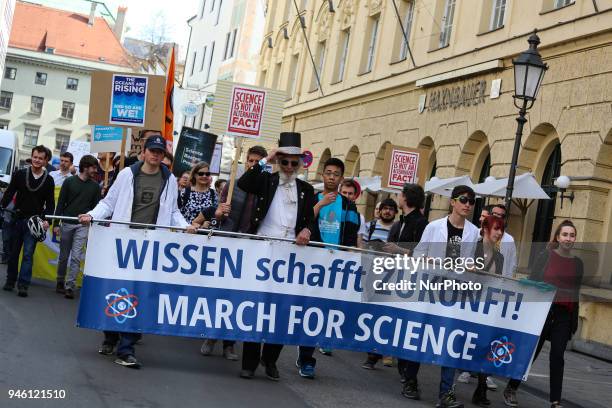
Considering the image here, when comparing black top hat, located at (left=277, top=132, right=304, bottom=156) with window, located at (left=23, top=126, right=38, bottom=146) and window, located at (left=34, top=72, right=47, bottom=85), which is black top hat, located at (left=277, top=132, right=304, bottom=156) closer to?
window, located at (left=23, top=126, right=38, bottom=146)

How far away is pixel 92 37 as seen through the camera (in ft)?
350

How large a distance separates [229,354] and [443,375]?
222 centimetres

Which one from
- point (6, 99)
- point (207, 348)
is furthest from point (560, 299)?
point (6, 99)

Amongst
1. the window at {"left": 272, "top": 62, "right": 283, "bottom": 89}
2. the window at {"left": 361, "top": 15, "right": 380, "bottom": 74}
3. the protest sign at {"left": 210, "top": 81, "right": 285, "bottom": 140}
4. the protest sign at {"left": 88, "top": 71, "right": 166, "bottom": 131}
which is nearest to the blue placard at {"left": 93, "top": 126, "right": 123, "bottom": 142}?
the protest sign at {"left": 88, "top": 71, "right": 166, "bottom": 131}

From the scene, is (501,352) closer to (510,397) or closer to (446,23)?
(510,397)

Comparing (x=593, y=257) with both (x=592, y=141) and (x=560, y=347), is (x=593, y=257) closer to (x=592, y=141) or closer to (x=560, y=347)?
(x=592, y=141)

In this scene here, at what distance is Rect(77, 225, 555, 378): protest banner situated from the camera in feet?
31.6

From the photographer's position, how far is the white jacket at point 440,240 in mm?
9977

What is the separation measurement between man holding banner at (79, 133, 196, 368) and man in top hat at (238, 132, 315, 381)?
2.13 ft

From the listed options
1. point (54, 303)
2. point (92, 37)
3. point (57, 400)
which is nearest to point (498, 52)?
point (54, 303)

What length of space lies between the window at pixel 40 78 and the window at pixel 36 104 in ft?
4.66

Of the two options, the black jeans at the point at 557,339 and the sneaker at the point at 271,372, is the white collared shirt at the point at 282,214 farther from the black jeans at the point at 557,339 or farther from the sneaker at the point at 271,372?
the black jeans at the point at 557,339

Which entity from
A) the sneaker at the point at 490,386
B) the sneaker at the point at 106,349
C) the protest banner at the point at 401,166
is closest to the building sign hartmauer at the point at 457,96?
the protest banner at the point at 401,166

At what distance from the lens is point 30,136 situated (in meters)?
100
